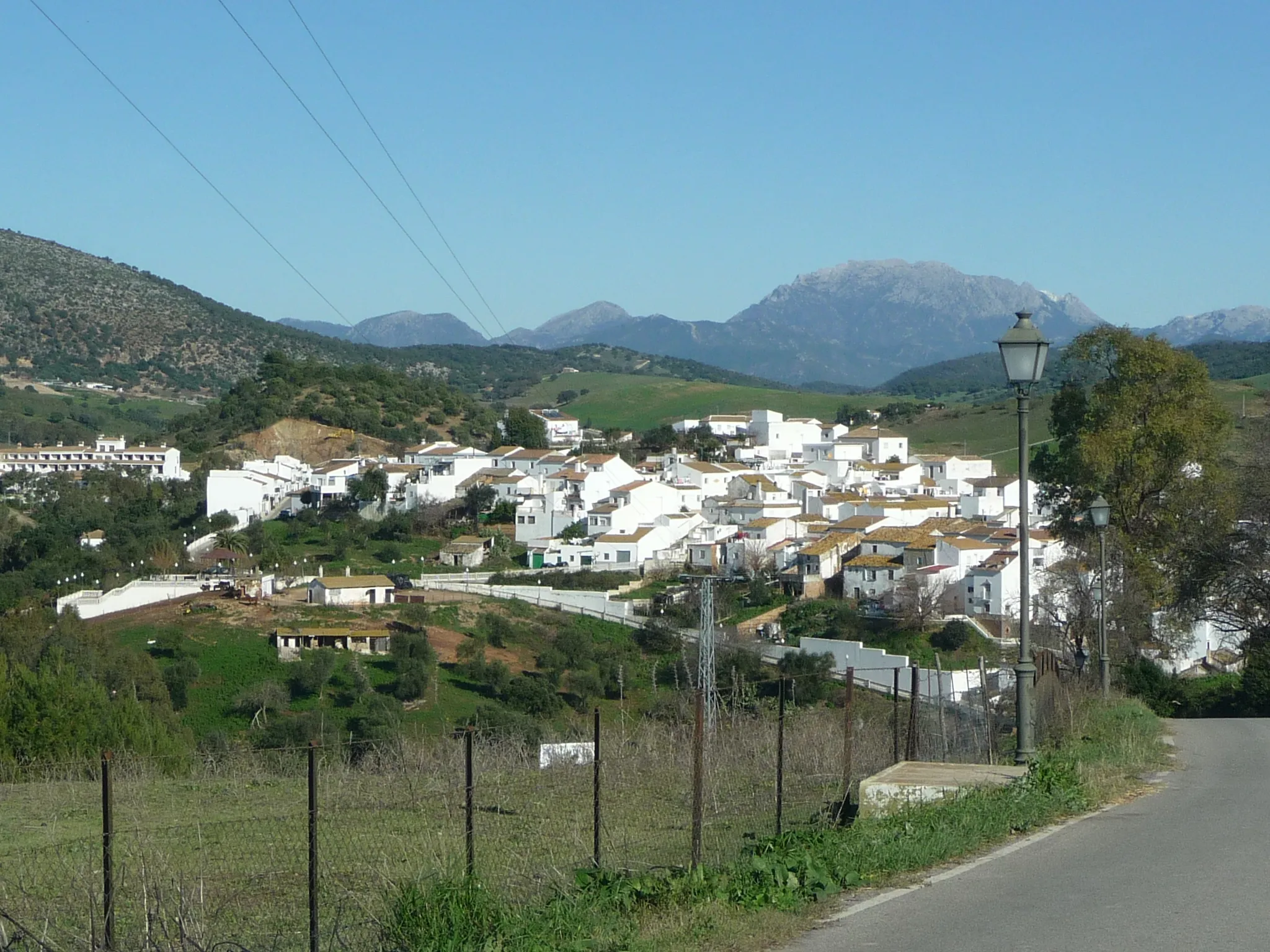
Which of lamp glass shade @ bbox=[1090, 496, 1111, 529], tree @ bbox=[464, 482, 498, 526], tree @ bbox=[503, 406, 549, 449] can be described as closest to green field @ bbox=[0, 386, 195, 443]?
tree @ bbox=[503, 406, 549, 449]

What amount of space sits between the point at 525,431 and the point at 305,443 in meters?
14.6

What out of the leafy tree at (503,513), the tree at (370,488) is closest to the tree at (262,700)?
the leafy tree at (503,513)

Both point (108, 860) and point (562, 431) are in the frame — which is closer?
point (108, 860)

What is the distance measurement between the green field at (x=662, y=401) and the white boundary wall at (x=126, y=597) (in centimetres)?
7485

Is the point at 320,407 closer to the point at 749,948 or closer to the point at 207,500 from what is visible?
the point at 207,500

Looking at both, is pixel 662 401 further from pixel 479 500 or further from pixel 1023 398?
pixel 1023 398

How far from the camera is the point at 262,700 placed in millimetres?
30594

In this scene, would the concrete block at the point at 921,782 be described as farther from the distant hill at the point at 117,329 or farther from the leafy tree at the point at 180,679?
the distant hill at the point at 117,329

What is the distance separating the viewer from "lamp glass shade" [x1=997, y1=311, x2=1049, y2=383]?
971 cm

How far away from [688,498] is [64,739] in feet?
169

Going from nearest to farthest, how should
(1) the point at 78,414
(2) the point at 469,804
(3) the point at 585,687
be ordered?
(2) the point at 469,804 → (3) the point at 585,687 → (1) the point at 78,414

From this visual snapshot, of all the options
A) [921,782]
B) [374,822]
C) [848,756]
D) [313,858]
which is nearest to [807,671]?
[374,822]

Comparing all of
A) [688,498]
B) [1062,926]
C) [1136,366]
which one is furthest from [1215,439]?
[688,498]

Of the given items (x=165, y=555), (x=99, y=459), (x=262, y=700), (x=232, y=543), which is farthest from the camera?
(x=99, y=459)
